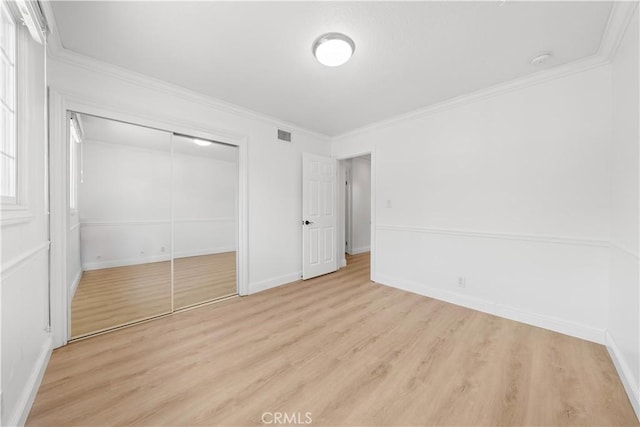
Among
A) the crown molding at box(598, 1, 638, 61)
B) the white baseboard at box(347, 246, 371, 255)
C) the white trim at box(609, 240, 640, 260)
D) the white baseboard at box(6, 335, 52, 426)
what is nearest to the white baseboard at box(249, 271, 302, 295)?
the white baseboard at box(6, 335, 52, 426)

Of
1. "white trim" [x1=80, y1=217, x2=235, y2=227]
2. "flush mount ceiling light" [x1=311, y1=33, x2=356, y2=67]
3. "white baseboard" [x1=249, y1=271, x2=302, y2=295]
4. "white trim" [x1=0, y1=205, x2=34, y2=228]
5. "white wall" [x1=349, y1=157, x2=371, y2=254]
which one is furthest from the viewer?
"white wall" [x1=349, y1=157, x2=371, y2=254]

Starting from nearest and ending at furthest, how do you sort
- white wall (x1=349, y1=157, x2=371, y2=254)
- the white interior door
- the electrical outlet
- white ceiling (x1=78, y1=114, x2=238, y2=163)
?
white ceiling (x1=78, y1=114, x2=238, y2=163) < the electrical outlet < the white interior door < white wall (x1=349, y1=157, x2=371, y2=254)

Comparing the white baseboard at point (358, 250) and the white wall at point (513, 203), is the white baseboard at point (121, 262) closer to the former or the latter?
the white wall at point (513, 203)

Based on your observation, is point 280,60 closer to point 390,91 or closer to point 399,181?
point 390,91

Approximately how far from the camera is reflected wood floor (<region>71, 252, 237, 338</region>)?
2.46m

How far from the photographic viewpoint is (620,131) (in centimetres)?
183

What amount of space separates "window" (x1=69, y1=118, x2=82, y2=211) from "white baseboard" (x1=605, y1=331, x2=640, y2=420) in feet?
14.3

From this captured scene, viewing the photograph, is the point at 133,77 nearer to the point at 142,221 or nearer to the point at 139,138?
the point at 139,138

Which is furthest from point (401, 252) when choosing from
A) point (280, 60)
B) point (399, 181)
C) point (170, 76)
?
point (170, 76)

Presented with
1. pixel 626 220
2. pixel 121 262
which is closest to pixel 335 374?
pixel 626 220

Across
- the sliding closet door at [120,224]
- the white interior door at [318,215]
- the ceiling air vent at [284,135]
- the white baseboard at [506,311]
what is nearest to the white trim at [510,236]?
the white baseboard at [506,311]

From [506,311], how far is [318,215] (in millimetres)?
2763

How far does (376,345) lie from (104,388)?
6.44 feet

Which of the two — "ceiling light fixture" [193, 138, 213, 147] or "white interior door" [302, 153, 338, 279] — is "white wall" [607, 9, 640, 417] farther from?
"ceiling light fixture" [193, 138, 213, 147]
